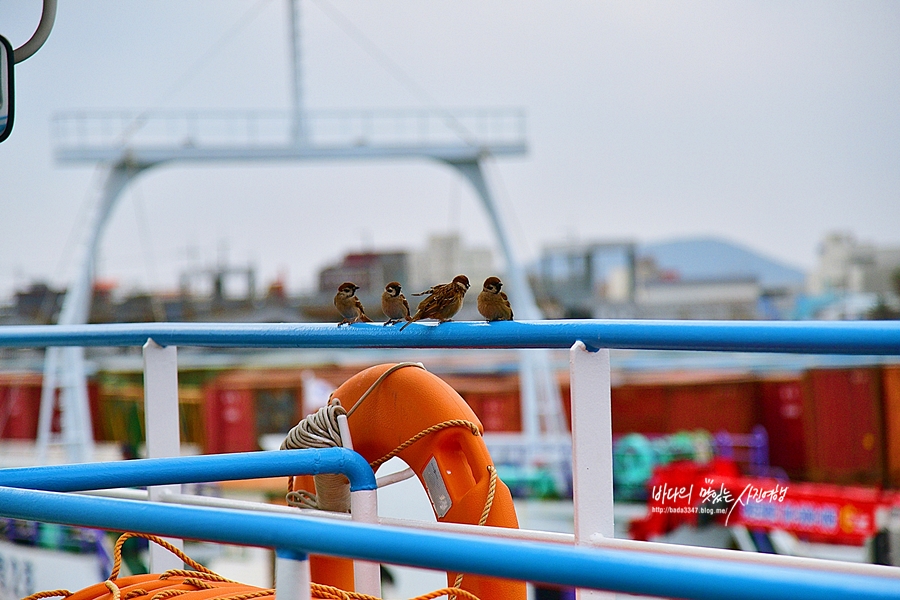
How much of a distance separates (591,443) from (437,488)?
0.31 m

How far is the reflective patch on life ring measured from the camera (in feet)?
4.31

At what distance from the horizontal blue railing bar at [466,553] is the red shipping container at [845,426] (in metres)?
11.6

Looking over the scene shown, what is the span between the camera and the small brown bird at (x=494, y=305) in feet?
4.18

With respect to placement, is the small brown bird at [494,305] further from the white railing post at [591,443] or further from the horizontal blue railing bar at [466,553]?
the horizontal blue railing bar at [466,553]

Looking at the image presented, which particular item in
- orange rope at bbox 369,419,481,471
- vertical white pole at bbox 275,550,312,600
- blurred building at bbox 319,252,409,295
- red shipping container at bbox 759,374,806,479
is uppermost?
blurred building at bbox 319,252,409,295

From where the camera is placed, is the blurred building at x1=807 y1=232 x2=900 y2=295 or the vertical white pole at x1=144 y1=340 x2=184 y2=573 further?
the blurred building at x1=807 y1=232 x2=900 y2=295

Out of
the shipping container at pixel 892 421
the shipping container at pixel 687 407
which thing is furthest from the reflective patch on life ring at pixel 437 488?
the shipping container at pixel 687 407

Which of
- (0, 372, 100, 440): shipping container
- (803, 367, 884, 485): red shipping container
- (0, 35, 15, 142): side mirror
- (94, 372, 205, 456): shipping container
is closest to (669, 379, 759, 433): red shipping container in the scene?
(803, 367, 884, 485): red shipping container

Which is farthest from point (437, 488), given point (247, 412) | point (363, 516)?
point (247, 412)

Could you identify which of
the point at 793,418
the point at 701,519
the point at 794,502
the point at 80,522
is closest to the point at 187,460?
the point at 80,522

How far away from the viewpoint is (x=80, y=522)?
74 cm

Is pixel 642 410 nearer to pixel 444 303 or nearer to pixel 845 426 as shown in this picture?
pixel 845 426

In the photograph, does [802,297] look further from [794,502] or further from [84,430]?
[84,430]

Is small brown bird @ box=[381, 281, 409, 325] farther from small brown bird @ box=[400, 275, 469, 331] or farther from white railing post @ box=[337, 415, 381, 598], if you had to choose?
white railing post @ box=[337, 415, 381, 598]
